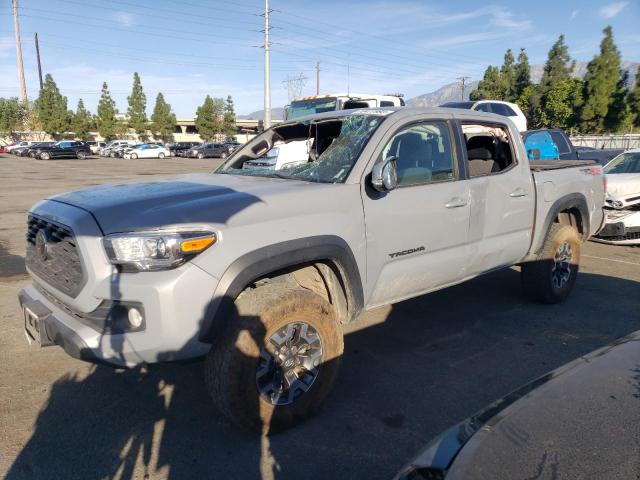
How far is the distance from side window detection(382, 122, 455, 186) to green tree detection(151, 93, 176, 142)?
71883 millimetres

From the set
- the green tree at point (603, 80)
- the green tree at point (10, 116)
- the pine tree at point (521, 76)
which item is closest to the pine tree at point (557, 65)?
the pine tree at point (521, 76)

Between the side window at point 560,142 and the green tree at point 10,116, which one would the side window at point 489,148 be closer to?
the side window at point 560,142

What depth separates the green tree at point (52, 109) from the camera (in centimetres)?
6172

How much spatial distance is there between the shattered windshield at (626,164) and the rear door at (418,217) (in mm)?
6587

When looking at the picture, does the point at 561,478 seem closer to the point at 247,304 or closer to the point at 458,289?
the point at 247,304

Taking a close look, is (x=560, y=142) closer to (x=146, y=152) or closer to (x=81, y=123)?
(x=146, y=152)

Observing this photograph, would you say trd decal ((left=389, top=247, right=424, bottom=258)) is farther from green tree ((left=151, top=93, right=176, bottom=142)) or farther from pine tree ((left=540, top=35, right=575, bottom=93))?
green tree ((left=151, top=93, right=176, bottom=142))

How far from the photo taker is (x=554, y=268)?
4.87 m

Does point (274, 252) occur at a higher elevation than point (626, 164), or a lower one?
lower

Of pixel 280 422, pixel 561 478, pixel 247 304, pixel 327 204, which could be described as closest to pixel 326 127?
pixel 327 204

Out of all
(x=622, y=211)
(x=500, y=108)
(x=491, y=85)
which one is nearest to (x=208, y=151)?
(x=491, y=85)

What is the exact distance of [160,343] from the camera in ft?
7.82

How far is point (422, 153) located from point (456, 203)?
46 cm

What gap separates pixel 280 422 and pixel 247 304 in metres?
0.76
